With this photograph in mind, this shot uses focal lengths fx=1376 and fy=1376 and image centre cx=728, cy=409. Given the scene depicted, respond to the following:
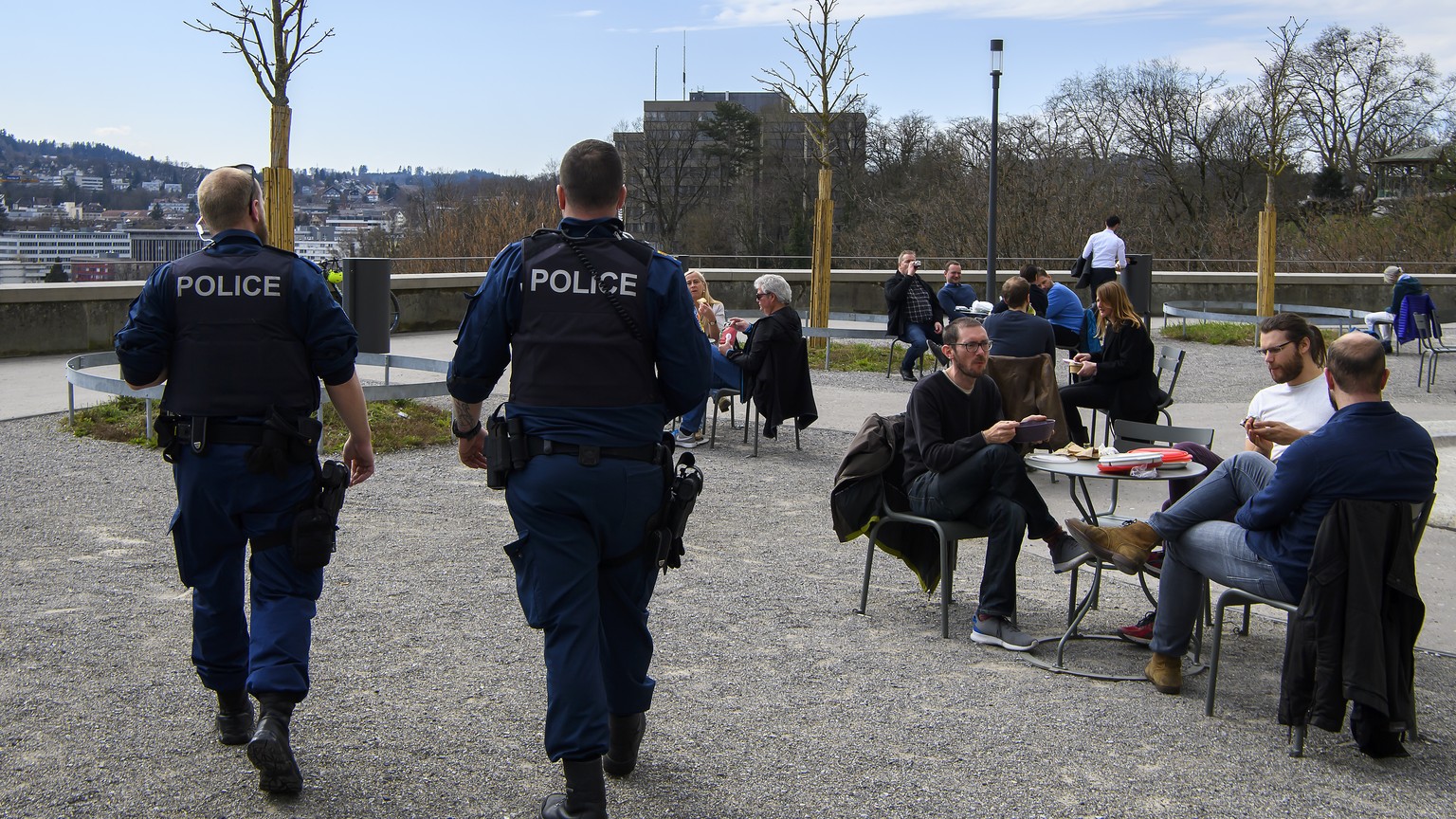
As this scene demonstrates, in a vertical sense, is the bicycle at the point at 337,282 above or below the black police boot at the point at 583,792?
above

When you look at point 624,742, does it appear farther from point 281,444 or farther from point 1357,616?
point 1357,616

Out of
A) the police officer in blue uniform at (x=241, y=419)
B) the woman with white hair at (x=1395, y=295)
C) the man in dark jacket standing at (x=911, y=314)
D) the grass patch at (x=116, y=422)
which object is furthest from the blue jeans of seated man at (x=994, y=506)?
the woman with white hair at (x=1395, y=295)

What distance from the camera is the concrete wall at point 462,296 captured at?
50.8 feet

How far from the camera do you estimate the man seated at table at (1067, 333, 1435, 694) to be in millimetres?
4488

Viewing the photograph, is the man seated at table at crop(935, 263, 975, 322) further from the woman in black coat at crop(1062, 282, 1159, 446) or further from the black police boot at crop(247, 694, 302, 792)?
the black police boot at crop(247, 694, 302, 792)

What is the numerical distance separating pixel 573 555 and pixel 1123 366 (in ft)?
20.3

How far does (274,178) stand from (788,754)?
9.18m

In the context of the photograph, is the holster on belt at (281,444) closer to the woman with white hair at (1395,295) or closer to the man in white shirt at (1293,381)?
the man in white shirt at (1293,381)

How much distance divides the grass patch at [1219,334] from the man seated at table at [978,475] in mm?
14768

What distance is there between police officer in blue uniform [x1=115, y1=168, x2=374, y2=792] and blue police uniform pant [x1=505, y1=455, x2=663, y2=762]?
763mm

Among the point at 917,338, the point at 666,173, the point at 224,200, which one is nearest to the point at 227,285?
the point at 224,200

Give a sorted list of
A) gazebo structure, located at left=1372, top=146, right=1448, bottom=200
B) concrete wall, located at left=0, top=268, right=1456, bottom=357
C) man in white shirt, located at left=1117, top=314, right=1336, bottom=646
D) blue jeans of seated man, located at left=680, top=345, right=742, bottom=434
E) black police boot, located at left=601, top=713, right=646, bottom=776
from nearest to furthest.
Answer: black police boot, located at left=601, top=713, right=646, bottom=776
man in white shirt, located at left=1117, top=314, right=1336, bottom=646
blue jeans of seated man, located at left=680, top=345, right=742, bottom=434
concrete wall, located at left=0, top=268, right=1456, bottom=357
gazebo structure, located at left=1372, top=146, right=1448, bottom=200

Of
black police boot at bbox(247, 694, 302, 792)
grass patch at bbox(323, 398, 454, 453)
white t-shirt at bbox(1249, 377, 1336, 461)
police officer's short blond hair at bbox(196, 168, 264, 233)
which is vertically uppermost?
police officer's short blond hair at bbox(196, 168, 264, 233)

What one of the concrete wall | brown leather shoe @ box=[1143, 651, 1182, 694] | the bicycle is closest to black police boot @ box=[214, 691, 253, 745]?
brown leather shoe @ box=[1143, 651, 1182, 694]
